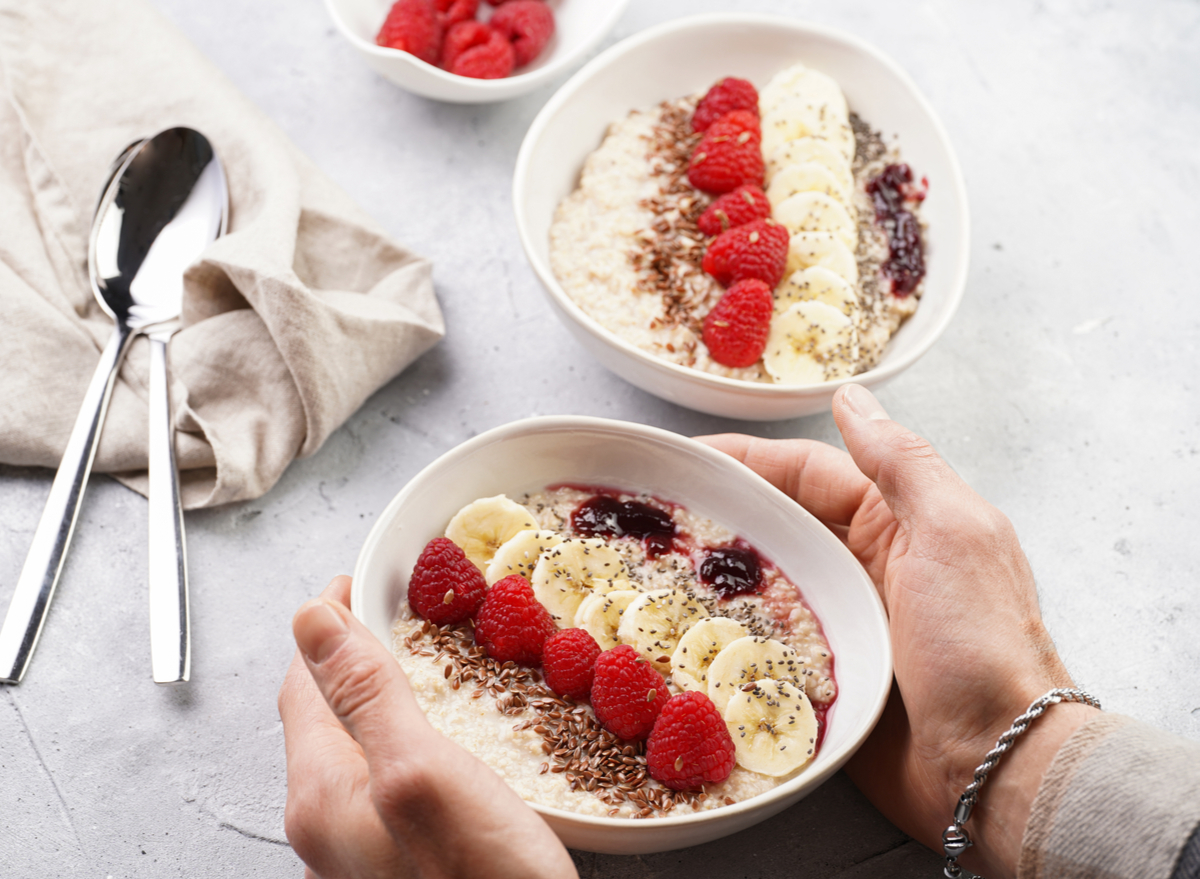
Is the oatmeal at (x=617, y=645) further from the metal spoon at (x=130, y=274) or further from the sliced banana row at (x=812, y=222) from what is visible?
the metal spoon at (x=130, y=274)

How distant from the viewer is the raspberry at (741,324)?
74.6 inches

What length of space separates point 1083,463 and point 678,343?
1.01 meters

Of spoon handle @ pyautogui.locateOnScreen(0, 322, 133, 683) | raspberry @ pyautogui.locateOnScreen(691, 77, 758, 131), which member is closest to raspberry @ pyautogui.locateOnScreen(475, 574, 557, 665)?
spoon handle @ pyautogui.locateOnScreen(0, 322, 133, 683)

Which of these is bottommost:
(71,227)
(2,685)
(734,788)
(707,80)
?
(2,685)

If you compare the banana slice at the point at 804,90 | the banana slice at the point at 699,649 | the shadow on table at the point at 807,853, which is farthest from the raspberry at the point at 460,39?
the shadow on table at the point at 807,853

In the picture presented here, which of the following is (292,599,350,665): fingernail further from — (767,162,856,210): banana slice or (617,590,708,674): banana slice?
(767,162,856,210): banana slice

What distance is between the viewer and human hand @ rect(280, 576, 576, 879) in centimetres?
113

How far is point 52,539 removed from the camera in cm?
169

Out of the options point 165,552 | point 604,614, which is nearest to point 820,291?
point 604,614

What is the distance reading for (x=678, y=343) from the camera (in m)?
1.96

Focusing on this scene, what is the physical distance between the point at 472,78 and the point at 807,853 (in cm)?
194

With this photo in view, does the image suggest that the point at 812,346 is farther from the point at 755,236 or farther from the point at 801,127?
the point at 801,127

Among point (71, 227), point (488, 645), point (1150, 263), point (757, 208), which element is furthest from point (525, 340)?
point (1150, 263)

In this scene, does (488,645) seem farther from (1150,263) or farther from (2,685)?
(1150,263)
